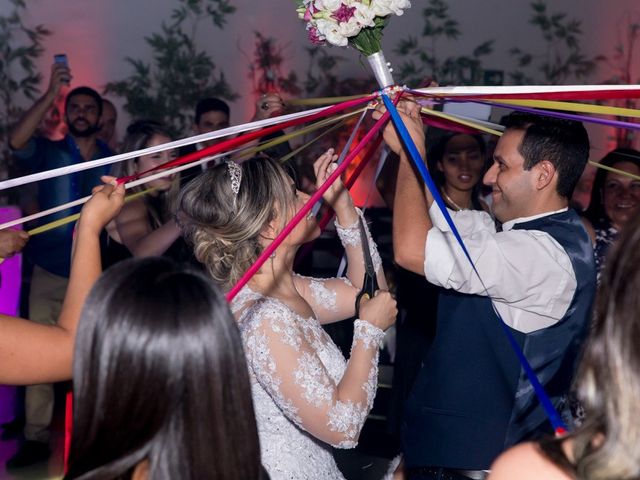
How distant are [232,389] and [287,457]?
1.16 m

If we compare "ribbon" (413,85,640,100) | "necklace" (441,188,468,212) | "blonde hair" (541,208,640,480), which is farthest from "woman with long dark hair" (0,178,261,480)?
"necklace" (441,188,468,212)

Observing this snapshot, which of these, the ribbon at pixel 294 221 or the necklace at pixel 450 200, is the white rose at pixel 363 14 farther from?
the necklace at pixel 450 200

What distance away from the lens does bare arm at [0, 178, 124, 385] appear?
6.00 feet

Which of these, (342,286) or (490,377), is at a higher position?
(342,286)

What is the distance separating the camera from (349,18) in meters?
2.33

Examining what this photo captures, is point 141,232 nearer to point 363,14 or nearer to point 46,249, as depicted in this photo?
point 46,249

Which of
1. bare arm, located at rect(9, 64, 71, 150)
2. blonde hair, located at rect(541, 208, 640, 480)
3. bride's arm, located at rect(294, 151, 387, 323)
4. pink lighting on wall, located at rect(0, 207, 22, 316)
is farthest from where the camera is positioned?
bare arm, located at rect(9, 64, 71, 150)

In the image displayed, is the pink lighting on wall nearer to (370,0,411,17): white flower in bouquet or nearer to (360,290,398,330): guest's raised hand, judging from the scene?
(360,290,398,330): guest's raised hand

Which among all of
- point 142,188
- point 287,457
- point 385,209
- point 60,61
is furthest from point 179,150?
point 287,457

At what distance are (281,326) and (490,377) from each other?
65 cm

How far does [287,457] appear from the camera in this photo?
238 cm

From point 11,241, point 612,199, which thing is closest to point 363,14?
point 11,241

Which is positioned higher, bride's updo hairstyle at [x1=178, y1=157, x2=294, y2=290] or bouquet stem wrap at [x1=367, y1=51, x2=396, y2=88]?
bouquet stem wrap at [x1=367, y1=51, x2=396, y2=88]

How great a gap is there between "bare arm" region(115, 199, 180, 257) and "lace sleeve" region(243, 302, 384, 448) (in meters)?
1.67
